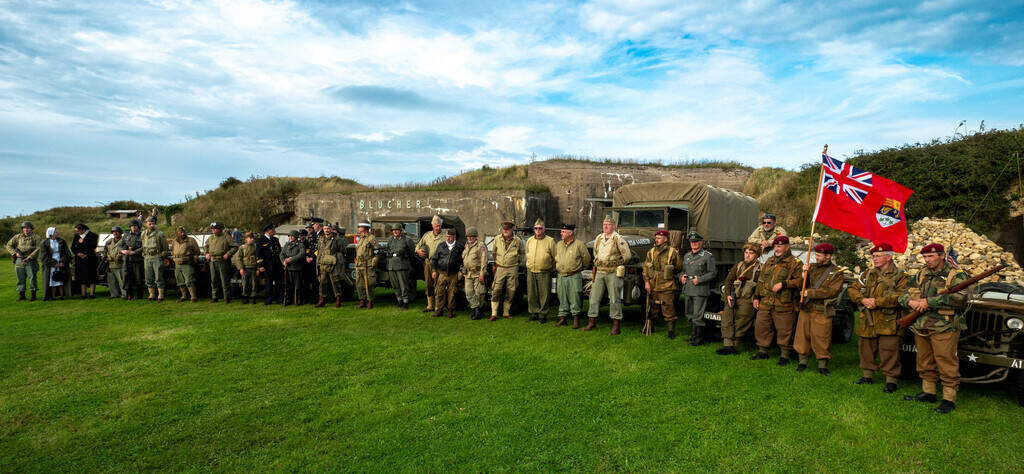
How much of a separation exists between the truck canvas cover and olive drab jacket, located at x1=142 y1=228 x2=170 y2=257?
10.7 metres

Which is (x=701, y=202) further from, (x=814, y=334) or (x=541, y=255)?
(x=814, y=334)

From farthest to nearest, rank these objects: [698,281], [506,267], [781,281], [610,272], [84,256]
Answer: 1. [84,256]
2. [506,267]
3. [610,272]
4. [698,281]
5. [781,281]

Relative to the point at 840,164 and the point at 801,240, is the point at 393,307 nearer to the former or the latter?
the point at 840,164

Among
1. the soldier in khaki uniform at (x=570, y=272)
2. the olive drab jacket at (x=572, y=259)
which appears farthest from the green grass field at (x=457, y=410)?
the olive drab jacket at (x=572, y=259)

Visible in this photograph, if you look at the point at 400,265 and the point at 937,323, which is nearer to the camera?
the point at 937,323

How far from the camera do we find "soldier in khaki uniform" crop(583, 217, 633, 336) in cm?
836

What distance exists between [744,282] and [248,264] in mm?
9779

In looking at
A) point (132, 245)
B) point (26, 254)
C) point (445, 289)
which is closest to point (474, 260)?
point (445, 289)

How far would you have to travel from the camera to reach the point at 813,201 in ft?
64.3

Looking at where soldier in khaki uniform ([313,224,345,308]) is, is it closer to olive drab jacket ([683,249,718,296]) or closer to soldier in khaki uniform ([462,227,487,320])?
soldier in khaki uniform ([462,227,487,320])

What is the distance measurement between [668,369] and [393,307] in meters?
6.35

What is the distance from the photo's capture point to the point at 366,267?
10.7m

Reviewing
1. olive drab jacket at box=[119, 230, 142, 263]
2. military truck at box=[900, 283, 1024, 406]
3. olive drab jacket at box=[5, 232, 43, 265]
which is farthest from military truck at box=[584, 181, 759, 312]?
olive drab jacket at box=[5, 232, 43, 265]

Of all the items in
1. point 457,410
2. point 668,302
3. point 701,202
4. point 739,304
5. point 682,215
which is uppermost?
point 701,202
